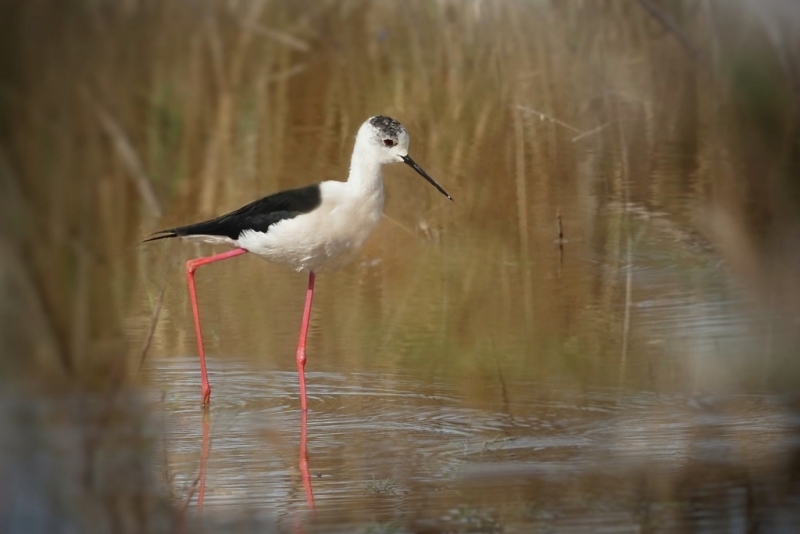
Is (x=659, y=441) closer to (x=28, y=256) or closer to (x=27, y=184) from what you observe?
(x=28, y=256)

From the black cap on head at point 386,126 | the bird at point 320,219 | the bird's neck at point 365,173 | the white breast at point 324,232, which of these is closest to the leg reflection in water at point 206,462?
the bird at point 320,219

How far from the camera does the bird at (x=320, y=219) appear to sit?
494cm

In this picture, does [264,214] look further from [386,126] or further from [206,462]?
[206,462]

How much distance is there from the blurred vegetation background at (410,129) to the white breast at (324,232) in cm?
42

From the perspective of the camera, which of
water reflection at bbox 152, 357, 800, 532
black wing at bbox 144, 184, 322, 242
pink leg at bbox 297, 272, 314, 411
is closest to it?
water reflection at bbox 152, 357, 800, 532

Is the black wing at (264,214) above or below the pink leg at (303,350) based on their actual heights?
above

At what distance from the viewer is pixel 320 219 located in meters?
4.93

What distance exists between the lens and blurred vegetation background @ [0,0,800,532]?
4.84m

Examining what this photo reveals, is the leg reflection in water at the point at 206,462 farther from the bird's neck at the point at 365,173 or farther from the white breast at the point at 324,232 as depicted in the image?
the bird's neck at the point at 365,173

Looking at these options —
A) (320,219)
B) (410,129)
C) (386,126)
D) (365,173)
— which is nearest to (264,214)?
(320,219)

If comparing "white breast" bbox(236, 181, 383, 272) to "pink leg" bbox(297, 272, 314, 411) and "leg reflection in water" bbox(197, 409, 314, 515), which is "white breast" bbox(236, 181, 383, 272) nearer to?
"pink leg" bbox(297, 272, 314, 411)

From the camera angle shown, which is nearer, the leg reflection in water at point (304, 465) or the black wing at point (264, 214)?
the leg reflection in water at point (304, 465)

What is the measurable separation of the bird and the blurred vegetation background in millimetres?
326

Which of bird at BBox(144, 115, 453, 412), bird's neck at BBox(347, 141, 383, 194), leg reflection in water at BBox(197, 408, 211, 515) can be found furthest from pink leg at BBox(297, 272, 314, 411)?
bird's neck at BBox(347, 141, 383, 194)
